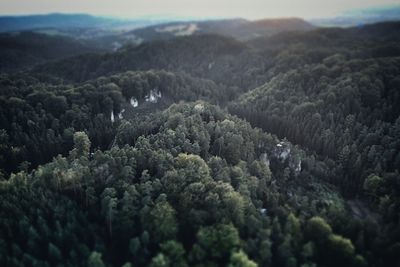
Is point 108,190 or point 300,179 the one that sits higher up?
point 108,190

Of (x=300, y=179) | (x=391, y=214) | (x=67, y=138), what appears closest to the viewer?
(x=391, y=214)

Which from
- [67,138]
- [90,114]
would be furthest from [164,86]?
[67,138]

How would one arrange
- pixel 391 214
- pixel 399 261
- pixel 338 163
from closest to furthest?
pixel 399 261 < pixel 391 214 < pixel 338 163

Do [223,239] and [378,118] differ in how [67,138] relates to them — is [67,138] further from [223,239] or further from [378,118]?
[378,118]

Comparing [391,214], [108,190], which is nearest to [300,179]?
[391,214]

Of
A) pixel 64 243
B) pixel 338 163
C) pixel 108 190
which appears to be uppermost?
pixel 108 190

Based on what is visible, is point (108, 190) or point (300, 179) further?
point (300, 179)
